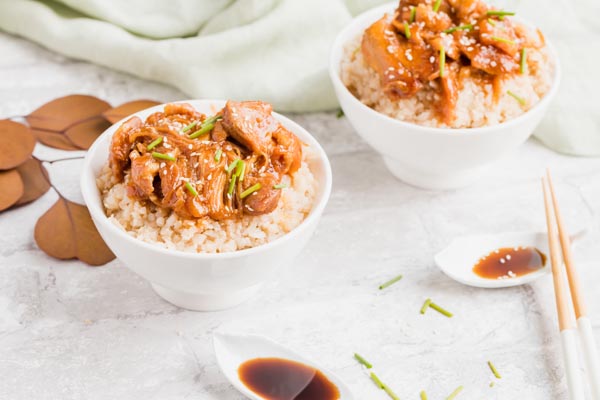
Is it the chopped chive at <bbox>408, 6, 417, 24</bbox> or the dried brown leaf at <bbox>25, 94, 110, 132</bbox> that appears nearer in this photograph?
the chopped chive at <bbox>408, 6, 417, 24</bbox>

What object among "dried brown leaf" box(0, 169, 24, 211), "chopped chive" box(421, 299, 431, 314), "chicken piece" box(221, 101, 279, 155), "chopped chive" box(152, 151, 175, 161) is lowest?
"chopped chive" box(421, 299, 431, 314)

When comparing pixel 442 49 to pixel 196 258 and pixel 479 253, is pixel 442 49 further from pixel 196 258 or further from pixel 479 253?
pixel 196 258

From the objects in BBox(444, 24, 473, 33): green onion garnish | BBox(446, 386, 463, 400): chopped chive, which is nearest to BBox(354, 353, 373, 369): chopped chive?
BBox(446, 386, 463, 400): chopped chive

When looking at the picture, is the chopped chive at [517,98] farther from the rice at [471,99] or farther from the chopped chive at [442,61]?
the chopped chive at [442,61]

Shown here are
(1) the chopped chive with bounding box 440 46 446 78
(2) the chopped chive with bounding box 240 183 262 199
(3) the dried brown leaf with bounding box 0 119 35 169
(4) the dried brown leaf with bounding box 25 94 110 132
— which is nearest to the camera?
(2) the chopped chive with bounding box 240 183 262 199

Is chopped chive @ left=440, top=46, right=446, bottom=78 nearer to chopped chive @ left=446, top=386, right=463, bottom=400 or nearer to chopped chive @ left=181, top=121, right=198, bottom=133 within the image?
chopped chive @ left=181, top=121, right=198, bottom=133

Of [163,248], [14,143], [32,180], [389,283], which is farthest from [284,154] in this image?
[14,143]

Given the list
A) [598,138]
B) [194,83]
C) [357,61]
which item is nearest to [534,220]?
[598,138]
